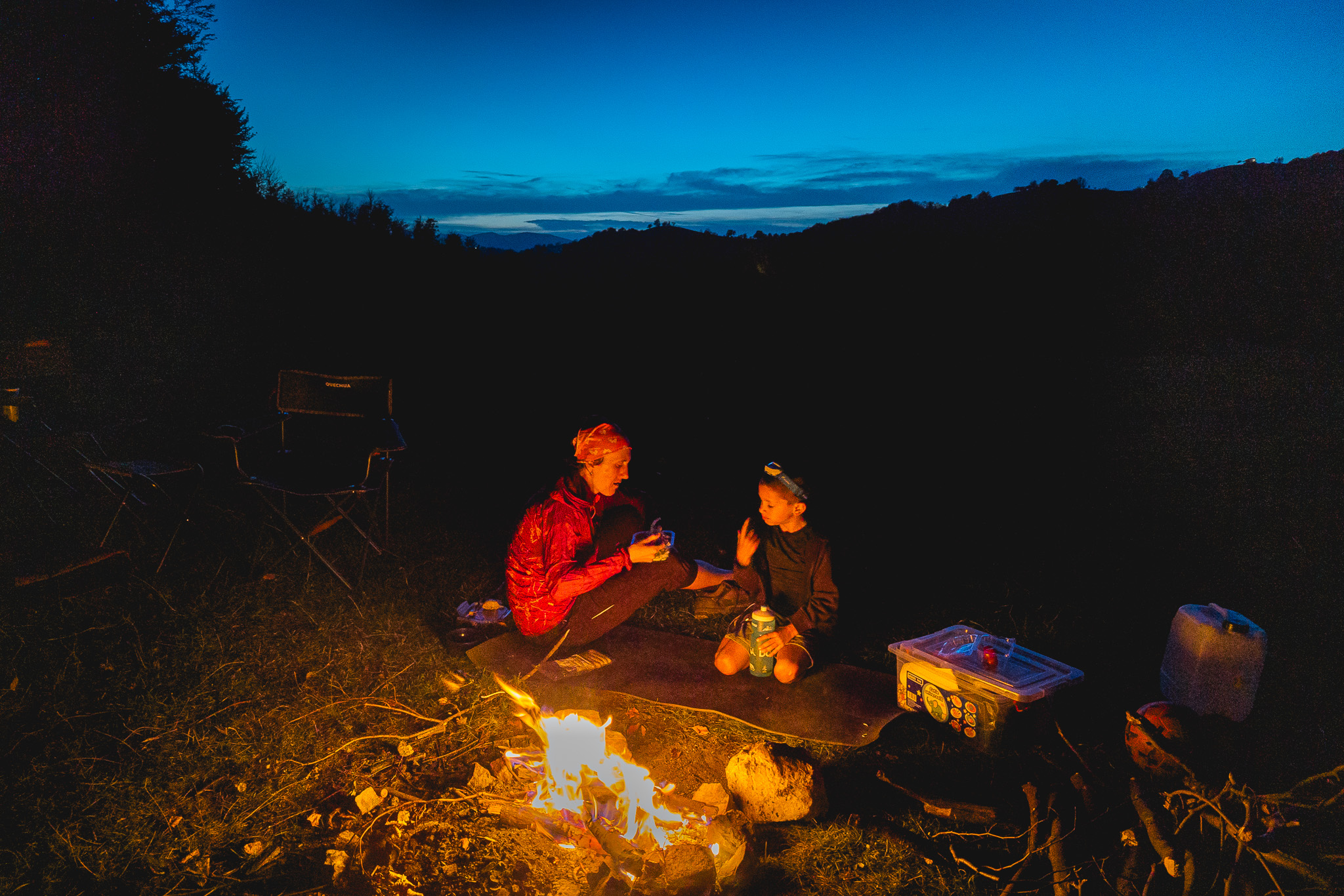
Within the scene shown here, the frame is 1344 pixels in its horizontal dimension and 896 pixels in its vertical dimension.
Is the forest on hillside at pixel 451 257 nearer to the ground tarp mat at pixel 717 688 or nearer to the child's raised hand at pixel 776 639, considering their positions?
the ground tarp mat at pixel 717 688

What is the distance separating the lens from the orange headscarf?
2.91m

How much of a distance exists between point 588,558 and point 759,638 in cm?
80

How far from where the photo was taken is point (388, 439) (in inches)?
153

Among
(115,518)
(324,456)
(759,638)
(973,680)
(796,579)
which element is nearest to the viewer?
(973,680)

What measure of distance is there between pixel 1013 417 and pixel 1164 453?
143 cm

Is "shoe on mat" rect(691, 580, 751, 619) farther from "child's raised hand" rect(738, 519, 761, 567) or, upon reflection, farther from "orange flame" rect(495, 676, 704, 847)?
"orange flame" rect(495, 676, 704, 847)

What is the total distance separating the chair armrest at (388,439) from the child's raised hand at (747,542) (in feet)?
5.99

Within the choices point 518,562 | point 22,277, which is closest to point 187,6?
point 22,277

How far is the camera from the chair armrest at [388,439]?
144 inches

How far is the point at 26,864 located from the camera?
2.16m

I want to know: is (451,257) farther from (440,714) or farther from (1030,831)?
(1030,831)

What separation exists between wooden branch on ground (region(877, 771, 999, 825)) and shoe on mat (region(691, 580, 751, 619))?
113 cm

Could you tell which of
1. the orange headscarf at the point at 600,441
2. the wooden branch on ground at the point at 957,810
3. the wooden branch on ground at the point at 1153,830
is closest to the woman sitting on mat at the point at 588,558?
the orange headscarf at the point at 600,441

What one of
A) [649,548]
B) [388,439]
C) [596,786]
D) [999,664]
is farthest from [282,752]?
[999,664]
